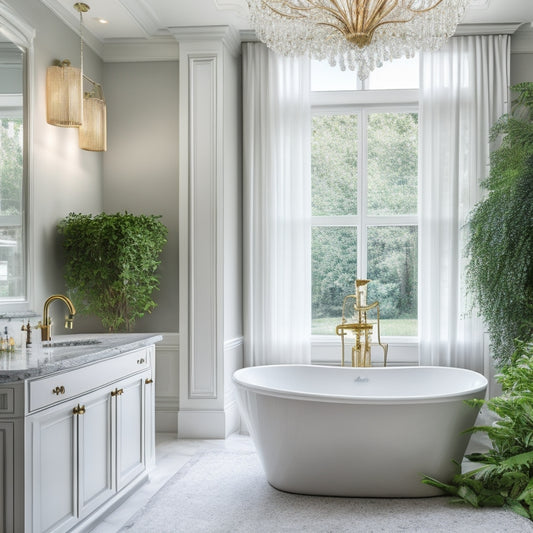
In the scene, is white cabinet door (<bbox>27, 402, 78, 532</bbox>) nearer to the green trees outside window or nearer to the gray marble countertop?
the gray marble countertop

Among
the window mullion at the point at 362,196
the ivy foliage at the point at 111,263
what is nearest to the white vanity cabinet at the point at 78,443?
the ivy foliage at the point at 111,263

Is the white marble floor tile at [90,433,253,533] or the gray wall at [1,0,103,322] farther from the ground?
the gray wall at [1,0,103,322]

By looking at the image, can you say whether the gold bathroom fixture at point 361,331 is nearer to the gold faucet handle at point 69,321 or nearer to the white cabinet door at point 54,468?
the gold faucet handle at point 69,321

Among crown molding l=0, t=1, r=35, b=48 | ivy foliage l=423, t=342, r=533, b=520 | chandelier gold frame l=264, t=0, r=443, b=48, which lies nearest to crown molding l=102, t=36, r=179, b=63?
crown molding l=0, t=1, r=35, b=48

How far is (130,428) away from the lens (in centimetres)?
327

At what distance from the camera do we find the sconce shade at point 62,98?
12.3 feet

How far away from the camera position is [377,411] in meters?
3.19

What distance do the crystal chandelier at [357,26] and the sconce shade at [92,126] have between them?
1.45 m

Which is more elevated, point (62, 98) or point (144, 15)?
point (144, 15)

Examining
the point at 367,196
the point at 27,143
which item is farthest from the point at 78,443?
the point at 367,196

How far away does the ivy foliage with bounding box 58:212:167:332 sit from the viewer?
4023 millimetres

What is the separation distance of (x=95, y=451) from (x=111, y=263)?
1.51 m

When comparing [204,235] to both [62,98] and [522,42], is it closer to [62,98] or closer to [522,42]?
[62,98]

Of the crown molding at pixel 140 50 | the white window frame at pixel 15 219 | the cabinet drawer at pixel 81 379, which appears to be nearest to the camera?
the cabinet drawer at pixel 81 379
